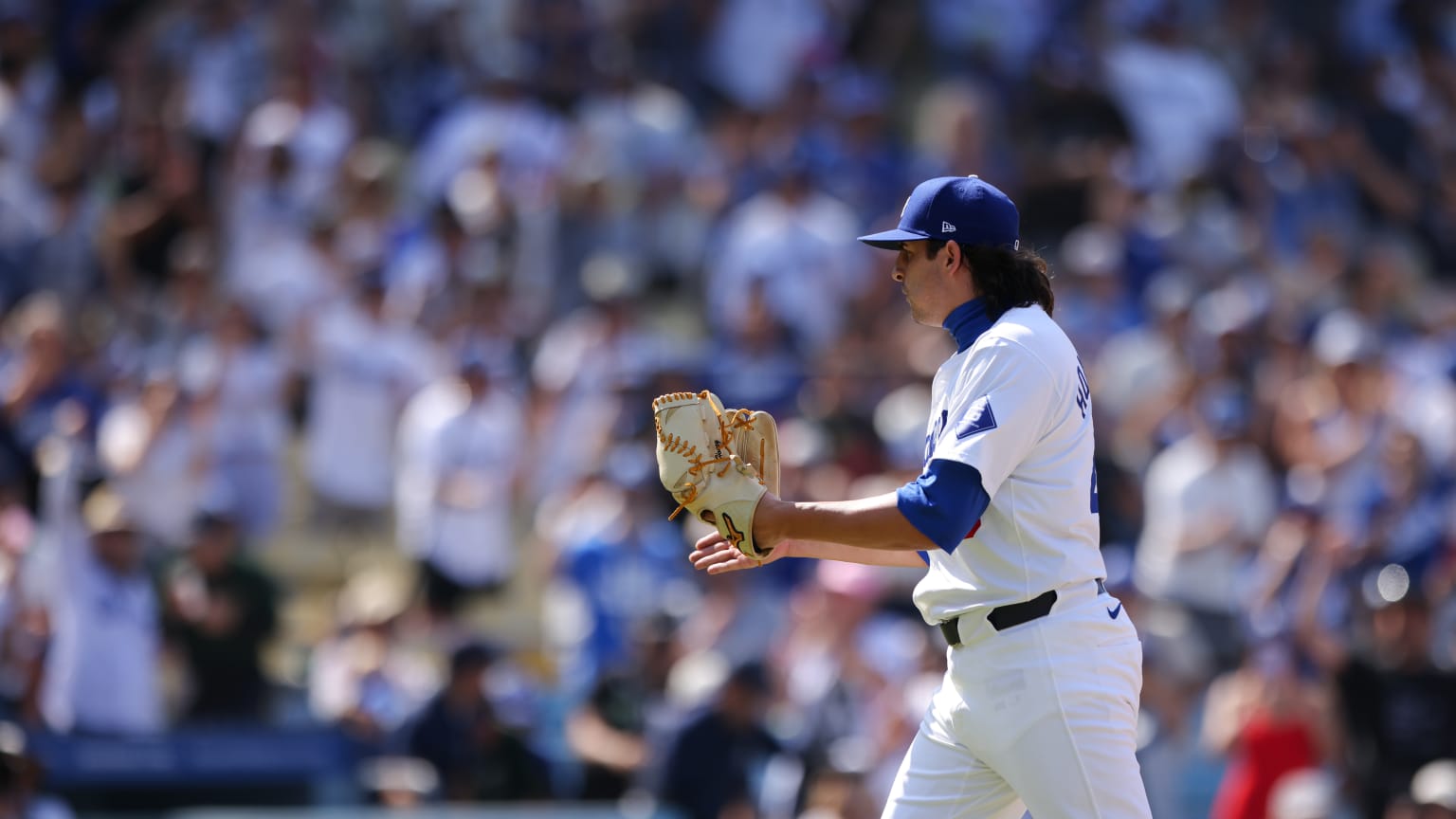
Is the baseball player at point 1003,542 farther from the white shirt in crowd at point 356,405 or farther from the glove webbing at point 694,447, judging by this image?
the white shirt in crowd at point 356,405

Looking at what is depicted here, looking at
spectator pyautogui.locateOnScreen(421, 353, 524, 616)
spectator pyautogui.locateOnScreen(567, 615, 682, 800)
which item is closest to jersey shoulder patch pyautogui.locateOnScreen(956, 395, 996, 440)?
spectator pyautogui.locateOnScreen(567, 615, 682, 800)

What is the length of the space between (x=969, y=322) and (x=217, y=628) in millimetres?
5287

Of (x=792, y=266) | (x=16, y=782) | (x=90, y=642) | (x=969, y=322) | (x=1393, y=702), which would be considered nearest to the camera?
(x=969, y=322)

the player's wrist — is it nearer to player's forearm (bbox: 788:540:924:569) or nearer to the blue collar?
player's forearm (bbox: 788:540:924:569)

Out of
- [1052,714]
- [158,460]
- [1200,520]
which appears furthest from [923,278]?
[158,460]

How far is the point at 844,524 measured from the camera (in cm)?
392

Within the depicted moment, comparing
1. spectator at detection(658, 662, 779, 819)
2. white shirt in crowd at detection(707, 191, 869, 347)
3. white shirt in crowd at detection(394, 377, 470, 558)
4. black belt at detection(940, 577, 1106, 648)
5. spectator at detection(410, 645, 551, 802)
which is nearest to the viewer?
black belt at detection(940, 577, 1106, 648)

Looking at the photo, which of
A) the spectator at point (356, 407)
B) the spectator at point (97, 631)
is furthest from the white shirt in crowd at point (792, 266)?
the spectator at point (97, 631)

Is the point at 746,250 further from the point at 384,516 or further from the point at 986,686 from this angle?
the point at 986,686

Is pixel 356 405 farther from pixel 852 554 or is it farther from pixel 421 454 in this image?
pixel 852 554

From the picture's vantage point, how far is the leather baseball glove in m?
4.05

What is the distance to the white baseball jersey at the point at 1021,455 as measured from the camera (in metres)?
3.96

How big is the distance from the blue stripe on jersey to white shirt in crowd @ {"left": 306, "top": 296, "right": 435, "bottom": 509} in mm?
6546

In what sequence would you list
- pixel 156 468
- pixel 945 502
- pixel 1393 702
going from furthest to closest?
pixel 156 468
pixel 1393 702
pixel 945 502
